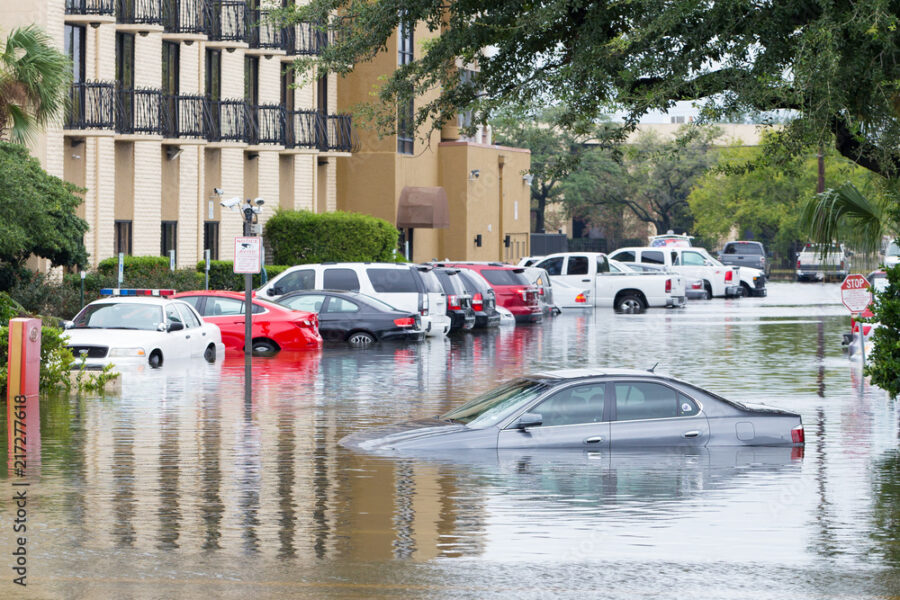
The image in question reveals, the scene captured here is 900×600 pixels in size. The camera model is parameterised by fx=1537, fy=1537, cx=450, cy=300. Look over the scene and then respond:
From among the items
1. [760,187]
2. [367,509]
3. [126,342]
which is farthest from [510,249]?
[367,509]

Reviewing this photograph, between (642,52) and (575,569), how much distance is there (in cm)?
847

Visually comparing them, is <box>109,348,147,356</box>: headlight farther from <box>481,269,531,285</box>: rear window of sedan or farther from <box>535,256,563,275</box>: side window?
<box>535,256,563,275</box>: side window

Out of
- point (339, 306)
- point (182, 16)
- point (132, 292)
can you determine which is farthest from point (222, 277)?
point (132, 292)

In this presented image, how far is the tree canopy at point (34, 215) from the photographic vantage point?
32.2 m

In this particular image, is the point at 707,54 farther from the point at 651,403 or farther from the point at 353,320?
the point at 353,320

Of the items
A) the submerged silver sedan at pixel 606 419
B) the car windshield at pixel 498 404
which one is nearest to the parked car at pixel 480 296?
the car windshield at pixel 498 404

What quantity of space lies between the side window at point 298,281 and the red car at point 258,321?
173 inches

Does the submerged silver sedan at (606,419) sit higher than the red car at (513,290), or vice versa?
the red car at (513,290)

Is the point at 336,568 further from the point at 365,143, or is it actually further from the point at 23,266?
the point at 365,143

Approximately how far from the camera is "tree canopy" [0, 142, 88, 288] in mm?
32250

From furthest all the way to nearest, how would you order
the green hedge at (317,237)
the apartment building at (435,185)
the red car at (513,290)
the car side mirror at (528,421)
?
the apartment building at (435,185), the green hedge at (317,237), the red car at (513,290), the car side mirror at (528,421)

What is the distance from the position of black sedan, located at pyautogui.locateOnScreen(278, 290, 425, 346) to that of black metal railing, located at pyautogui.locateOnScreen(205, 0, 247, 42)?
53.6 ft

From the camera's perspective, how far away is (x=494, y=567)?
10328 millimetres

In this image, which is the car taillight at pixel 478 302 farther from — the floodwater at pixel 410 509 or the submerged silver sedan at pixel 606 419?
the submerged silver sedan at pixel 606 419
